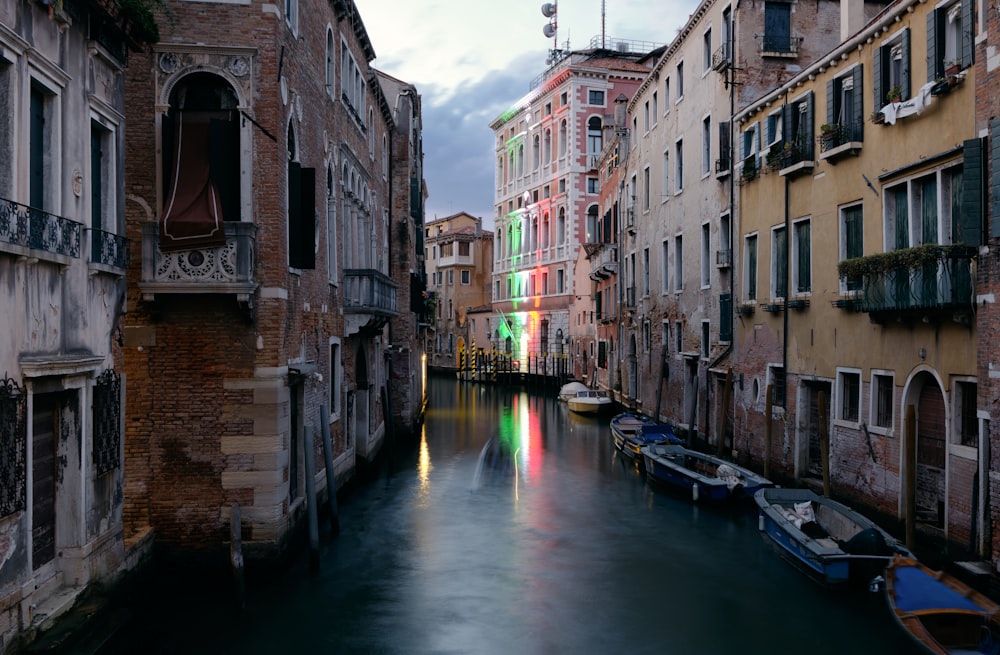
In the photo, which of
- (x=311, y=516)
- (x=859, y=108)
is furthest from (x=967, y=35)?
(x=311, y=516)

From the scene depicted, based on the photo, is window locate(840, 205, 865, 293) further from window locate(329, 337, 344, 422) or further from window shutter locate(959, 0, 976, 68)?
window locate(329, 337, 344, 422)

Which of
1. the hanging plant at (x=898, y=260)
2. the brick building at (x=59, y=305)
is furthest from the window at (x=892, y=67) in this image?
the brick building at (x=59, y=305)

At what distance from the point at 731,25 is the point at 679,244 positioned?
21.0 feet

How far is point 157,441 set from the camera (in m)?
10.0

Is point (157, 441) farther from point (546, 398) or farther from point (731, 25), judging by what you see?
point (546, 398)

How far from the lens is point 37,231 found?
280 inches

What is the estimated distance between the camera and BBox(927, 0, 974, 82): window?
10.7 meters

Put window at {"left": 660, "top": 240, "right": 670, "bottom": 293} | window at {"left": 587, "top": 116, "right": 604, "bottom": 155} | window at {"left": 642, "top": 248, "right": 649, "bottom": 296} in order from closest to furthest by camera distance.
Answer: window at {"left": 660, "top": 240, "right": 670, "bottom": 293} < window at {"left": 642, "top": 248, "right": 649, "bottom": 296} < window at {"left": 587, "top": 116, "right": 604, "bottom": 155}

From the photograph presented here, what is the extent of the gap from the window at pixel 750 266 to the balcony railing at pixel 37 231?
12.8 m

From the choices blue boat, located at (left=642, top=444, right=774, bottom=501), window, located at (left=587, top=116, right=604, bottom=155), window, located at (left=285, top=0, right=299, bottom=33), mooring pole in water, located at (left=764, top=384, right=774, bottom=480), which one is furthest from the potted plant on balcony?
window, located at (left=587, top=116, right=604, bottom=155)

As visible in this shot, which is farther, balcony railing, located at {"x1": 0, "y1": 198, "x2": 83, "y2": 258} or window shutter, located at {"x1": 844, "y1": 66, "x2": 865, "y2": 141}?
window shutter, located at {"x1": 844, "y1": 66, "x2": 865, "y2": 141}

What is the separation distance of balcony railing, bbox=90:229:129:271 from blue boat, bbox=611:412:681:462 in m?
12.3

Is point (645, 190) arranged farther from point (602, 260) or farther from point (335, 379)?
point (335, 379)

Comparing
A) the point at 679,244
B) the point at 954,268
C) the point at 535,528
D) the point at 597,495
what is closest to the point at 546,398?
the point at 679,244
